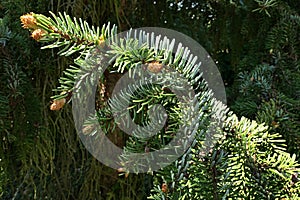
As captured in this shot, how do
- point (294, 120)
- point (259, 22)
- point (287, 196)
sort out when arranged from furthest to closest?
1. point (259, 22)
2. point (294, 120)
3. point (287, 196)

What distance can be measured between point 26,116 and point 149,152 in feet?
0.69

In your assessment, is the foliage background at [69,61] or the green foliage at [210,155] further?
the foliage background at [69,61]

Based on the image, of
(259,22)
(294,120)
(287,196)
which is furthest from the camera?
(259,22)

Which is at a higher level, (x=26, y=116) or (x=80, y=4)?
(x=80, y=4)

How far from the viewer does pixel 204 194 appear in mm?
283

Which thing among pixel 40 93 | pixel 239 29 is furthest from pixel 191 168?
pixel 239 29

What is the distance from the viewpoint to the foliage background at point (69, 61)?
46 cm

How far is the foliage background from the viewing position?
464 mm

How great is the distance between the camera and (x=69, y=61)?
539mm

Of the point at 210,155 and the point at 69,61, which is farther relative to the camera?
the point at 69,61

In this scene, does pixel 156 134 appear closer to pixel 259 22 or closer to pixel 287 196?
pixel 287 196

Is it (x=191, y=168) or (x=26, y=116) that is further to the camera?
(x=26, y=116)

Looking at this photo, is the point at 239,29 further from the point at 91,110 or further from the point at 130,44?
the point at 130,44

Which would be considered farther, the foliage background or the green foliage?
the foliage background
